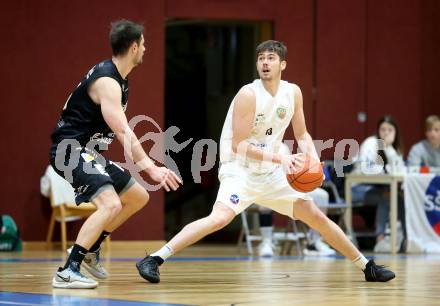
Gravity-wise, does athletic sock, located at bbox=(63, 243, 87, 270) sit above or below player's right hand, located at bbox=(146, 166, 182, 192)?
below

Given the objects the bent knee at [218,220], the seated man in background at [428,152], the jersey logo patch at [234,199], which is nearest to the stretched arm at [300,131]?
the jersey logo patch at [234,199]

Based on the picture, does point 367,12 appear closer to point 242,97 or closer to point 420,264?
point 420,264

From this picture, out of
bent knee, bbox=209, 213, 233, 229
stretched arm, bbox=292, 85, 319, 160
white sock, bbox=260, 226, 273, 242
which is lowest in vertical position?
white sock, bbox=260, 226, 273, 242

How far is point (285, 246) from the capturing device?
1138cm

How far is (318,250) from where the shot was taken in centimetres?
1052

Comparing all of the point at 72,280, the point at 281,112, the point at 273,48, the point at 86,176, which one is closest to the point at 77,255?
the point at 72,280

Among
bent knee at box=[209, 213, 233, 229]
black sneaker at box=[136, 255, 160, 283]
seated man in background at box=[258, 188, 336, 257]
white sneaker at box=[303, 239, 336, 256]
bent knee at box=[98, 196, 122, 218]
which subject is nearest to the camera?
bent knee at box=[98, 196, 122, 218]

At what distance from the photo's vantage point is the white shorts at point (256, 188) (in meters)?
6.18

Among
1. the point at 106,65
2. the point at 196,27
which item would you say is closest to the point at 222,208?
the point at 106,65

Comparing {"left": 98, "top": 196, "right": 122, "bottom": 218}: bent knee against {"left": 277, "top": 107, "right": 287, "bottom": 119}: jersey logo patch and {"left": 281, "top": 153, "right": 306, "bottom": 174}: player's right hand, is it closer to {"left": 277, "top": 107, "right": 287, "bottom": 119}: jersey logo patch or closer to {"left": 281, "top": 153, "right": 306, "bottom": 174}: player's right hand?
{"left": 281, "top": 153, "right": 306, "bottom": 174}: player's right hand

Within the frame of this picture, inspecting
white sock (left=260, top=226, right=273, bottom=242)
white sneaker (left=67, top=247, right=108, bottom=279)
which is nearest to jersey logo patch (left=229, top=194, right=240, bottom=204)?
white sneaker (left=67, top=247, right=108, bottom=279)

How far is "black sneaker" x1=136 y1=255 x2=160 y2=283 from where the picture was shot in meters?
5.87

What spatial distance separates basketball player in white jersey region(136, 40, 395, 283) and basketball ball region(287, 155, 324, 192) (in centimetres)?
8

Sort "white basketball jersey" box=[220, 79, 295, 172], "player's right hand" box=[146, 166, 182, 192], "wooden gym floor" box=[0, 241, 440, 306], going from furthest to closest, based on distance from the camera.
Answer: "white basketball jersey" box=[220, 79, 295, 172] → "player's right hand" box=[146, 166, 182, 192] → "wooden gym floor" box=[0, 241, 440, 306]
